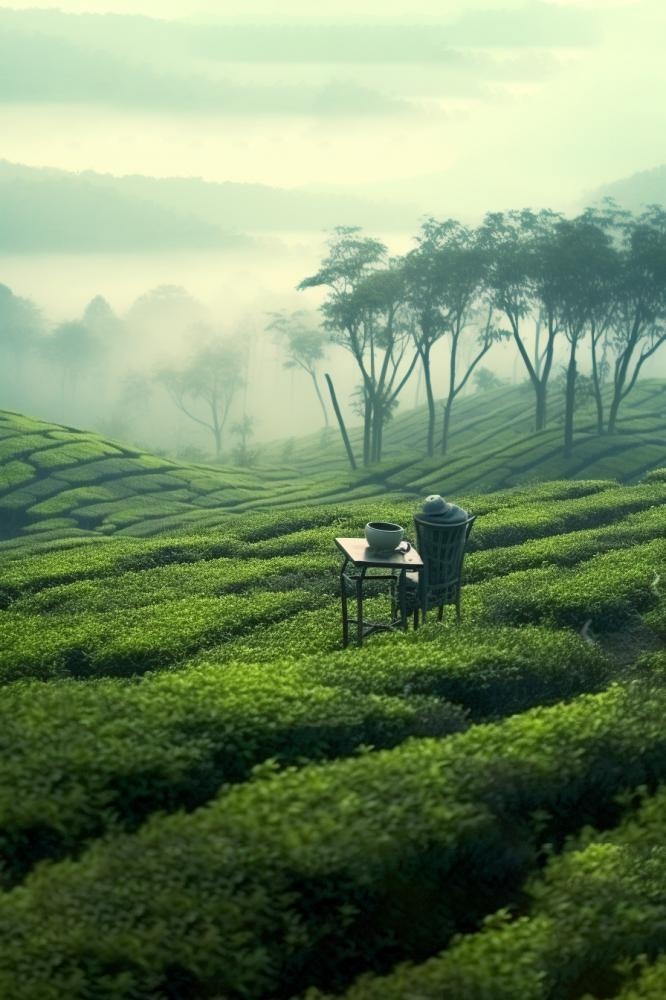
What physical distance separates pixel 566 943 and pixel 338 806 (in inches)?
71.2

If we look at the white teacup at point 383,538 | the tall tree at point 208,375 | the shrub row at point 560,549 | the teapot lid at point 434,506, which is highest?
the tall tree at point 208,375

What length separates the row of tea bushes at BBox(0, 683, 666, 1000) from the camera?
600cm

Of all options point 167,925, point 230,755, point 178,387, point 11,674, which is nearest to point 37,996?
point 167,925

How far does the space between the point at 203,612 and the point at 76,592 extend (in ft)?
12.0

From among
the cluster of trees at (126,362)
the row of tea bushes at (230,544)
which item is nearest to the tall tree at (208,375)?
the cluster of trees at (126,362)

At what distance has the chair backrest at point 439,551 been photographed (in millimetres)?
12836

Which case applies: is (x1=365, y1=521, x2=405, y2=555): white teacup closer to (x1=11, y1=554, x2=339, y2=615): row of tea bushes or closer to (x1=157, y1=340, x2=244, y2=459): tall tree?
(x1=11, y1=554, x2=339, y2=615): row of tea bushes

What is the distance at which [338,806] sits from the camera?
7.20 m

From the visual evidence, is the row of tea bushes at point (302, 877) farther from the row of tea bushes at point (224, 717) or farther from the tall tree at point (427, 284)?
the tall tree at point (427, 284)

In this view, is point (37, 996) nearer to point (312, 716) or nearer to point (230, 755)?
point (230, 755)

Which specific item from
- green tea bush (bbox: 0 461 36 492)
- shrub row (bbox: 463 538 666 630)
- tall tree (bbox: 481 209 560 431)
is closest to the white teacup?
shrub row (bbox: 463 538 666 630)

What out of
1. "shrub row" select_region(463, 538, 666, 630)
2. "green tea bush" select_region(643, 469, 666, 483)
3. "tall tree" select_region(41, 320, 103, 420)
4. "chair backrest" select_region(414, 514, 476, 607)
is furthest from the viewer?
"tall tree" select_region(41, 320, 103, 420)

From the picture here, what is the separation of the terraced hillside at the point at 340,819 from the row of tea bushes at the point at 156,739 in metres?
0.02

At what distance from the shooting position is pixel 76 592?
696 inches
